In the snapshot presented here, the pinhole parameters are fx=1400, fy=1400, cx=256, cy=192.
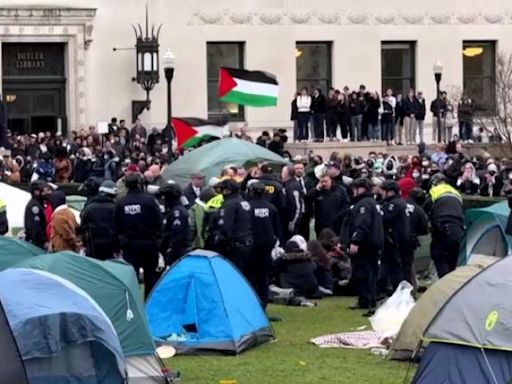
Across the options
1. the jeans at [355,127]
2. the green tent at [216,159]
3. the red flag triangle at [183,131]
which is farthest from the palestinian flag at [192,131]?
the jeans at [355,127]

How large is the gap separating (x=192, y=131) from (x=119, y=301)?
1935 cm

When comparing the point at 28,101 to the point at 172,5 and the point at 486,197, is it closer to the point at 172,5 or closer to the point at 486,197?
the point at 172,5

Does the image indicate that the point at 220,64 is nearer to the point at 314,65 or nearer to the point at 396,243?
the point at 314,65

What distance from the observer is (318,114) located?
4116 centimetres

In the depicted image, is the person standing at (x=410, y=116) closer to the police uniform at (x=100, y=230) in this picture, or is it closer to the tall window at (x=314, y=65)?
the tall window at (x=314, y=65)

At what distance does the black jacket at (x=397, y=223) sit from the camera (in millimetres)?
18844

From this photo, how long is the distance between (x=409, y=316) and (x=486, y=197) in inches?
532

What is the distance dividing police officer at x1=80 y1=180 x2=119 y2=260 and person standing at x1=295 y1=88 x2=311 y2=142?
2341 centimetres

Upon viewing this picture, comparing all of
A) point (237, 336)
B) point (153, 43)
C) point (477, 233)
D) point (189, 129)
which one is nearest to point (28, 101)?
point (153, 43)

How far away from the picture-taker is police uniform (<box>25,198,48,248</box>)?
61.8 feet

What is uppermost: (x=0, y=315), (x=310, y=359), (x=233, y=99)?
(x=233, y=99)

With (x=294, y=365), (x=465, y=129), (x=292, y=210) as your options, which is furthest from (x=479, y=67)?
(x=294, y=365)

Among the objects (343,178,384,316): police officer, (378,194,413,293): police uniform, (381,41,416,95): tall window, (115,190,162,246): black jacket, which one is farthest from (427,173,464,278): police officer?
(381,41,416,95): tall window

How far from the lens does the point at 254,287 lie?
59.5 feet
